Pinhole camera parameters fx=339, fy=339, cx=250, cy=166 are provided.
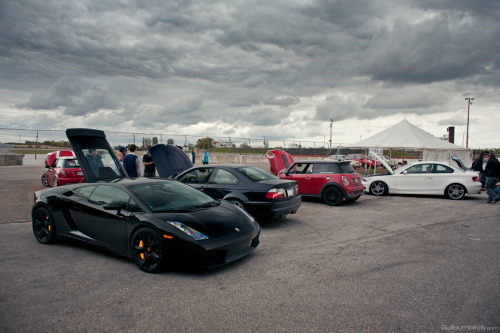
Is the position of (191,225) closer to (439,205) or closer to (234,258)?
(234,258)

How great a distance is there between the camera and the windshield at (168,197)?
4.94m

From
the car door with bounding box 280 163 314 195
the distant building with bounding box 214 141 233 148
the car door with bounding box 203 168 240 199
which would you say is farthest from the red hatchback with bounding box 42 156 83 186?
the distant building with bounding box 214 141 233 148

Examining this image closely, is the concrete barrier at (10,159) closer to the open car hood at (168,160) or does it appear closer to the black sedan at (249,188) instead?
the open car hood at (168,160)

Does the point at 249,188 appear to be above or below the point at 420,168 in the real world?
below

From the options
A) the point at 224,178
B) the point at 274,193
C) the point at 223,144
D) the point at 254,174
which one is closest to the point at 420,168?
the point at 254,174

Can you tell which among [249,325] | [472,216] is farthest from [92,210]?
[472,216]

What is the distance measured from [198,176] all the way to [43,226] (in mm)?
3408

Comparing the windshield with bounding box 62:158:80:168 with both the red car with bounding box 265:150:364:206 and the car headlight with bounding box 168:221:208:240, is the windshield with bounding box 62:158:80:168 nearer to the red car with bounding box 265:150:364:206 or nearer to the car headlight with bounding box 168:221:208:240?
the red car with bounding box 265:150:364:206

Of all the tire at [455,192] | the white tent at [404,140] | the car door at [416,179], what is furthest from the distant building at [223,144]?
the tire at [455,192]

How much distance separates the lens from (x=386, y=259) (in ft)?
16.8

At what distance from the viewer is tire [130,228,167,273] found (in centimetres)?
441

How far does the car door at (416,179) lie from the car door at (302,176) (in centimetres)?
432

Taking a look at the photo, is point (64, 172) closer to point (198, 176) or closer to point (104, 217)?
point (198, 176)

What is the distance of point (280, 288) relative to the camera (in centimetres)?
401
